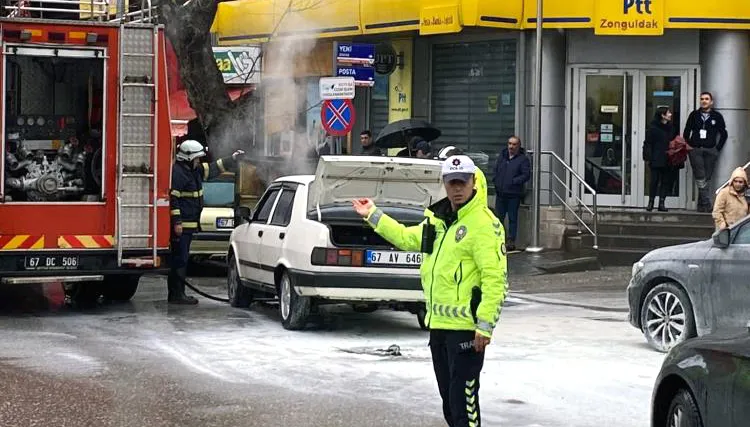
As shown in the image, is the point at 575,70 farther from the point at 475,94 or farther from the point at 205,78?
the point at 205,78

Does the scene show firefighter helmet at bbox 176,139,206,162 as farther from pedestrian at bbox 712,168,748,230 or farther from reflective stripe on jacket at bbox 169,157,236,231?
pedestrian at bbox 712,168,748,230

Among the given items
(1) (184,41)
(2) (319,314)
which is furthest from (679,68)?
(2) (319,314)

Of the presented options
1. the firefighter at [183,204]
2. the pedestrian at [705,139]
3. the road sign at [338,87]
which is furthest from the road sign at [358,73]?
the firefighter at [183,204]

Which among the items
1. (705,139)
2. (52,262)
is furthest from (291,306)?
(705,139)

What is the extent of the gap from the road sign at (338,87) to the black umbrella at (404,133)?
990 millimetres

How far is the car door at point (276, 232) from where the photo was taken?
42.2ft

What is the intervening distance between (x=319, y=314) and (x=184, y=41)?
9.17 m

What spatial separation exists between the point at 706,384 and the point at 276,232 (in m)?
7.39

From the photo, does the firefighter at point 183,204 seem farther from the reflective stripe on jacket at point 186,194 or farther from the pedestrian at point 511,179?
the pedestrian at point 511,179

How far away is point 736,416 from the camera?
229 inches

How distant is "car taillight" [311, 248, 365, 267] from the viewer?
1195cm

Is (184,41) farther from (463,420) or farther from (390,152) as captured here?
(463,420)

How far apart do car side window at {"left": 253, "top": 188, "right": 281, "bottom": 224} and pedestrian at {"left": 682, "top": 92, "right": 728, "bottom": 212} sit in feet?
30.7

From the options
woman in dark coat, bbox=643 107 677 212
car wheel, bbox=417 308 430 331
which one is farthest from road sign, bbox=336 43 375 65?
car wheel, bbox=417 308 430 331
